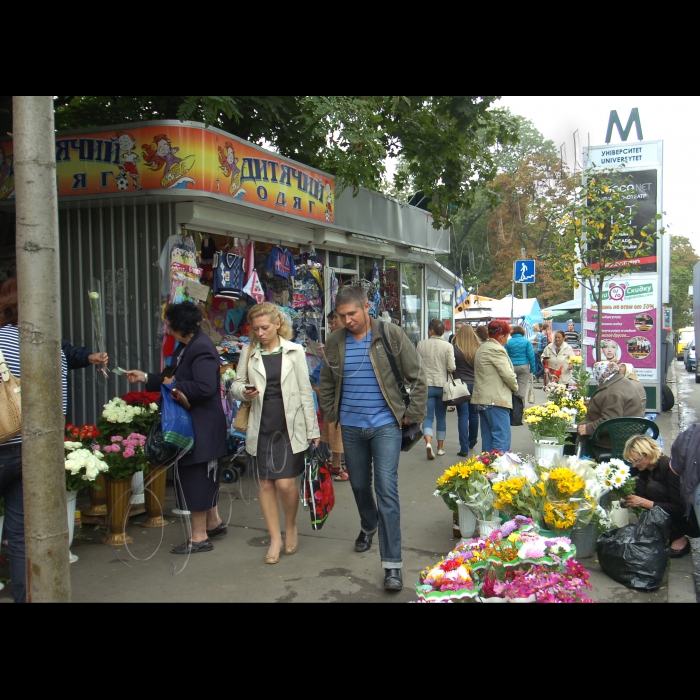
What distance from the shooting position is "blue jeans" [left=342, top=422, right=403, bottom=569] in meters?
4.21

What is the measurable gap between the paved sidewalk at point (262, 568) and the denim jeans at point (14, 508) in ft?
2.25

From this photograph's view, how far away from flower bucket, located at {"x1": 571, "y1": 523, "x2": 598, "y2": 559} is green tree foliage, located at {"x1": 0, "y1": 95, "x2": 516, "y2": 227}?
3751mm

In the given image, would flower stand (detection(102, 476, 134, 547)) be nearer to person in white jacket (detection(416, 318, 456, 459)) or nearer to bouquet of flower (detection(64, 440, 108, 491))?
bouquet of flower (detection(64, 440, 108, 491))

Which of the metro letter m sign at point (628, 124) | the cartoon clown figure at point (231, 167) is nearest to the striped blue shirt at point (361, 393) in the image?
the cartoon clown figure at point (231, 167)

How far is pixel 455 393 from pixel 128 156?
4484 mm

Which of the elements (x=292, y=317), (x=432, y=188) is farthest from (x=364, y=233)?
(x=292, y=317)

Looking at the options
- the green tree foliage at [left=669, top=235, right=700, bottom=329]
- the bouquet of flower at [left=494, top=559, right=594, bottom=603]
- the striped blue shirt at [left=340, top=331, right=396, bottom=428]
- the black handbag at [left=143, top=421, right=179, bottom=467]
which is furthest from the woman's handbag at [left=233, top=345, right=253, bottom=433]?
the green tree foliage at [left=669, top=235, right=700, bottom=329]

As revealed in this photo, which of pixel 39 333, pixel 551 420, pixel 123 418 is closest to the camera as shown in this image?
pixel 39 333

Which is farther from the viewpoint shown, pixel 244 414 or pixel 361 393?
pixel 244 414

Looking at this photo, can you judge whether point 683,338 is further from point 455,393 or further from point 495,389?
point 495,389

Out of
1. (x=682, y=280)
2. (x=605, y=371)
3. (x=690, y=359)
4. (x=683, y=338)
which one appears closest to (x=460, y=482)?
(x=605, y=371)

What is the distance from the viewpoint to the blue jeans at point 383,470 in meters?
4.21

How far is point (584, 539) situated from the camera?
4.88 metres

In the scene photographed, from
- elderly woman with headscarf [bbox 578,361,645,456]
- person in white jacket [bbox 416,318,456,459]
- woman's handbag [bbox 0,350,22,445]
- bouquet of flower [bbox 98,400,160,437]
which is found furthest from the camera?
person in white jacket [bbox 416,318,456,459]
